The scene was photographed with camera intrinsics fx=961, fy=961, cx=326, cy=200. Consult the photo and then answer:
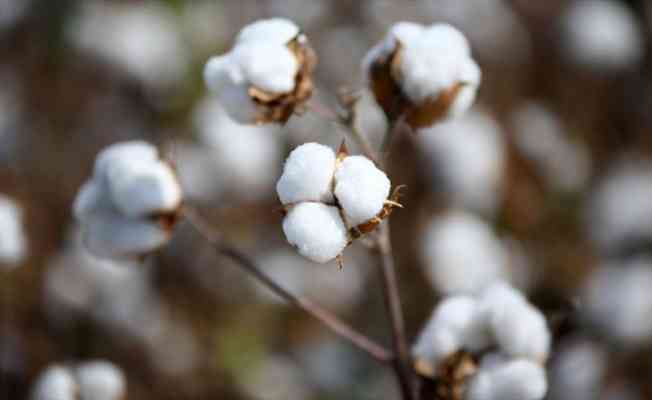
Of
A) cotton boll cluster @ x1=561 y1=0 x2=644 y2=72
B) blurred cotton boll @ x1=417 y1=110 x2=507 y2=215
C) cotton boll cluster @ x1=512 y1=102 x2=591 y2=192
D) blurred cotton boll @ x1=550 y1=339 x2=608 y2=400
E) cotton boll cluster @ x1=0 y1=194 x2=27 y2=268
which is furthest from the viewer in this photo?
cotton boll cluster @ x1=561 y1=0 x2=644 y2=72

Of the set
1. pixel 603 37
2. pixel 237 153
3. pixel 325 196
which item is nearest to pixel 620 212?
pixel 603 37

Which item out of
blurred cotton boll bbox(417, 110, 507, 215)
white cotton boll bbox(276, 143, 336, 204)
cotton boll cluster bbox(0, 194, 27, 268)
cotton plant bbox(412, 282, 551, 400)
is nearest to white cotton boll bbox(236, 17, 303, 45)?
white cotton boll bbox(276, 143, 336, 204)

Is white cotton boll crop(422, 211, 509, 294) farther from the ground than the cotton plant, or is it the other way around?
white cotton boll crop(422, 211, 509, 294)

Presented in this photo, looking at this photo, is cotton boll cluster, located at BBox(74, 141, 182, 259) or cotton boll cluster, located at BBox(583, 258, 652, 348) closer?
cotton boll cluster, located at BBox(74, 141, 182, 259)

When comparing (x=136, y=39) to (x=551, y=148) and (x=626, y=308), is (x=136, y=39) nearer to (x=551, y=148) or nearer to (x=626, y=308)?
(x=551, y=148)

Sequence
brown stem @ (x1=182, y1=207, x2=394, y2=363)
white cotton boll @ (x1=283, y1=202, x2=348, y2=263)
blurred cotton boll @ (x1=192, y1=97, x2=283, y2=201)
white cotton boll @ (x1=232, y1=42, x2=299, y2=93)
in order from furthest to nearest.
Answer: blurred cotton boll @ (x1=192, y1=97, x2=283, y2=201), brown stem @ (x1=182, y1=207, x2=394, y2=363), white cotton boll @ (x1=232, y1=42, x2=299, y2=93), white cotton boll @ (x1=283, y1=202, x2=348, y2=263)

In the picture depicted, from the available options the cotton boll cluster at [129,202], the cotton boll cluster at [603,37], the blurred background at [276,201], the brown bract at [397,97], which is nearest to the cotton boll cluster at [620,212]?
the blurred background at [276,201]

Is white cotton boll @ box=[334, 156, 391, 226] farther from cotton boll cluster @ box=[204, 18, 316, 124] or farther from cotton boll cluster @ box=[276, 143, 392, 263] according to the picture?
cotton boll cluster @ box=[204, 18, 316, 124]
